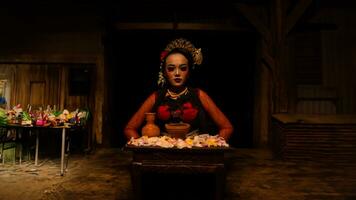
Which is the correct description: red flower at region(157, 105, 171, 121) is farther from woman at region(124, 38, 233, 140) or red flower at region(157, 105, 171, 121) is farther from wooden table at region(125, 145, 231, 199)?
wooden table at region(125, 145, 231, 199)

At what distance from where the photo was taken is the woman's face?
4.86 m

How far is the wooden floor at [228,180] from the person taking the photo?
4.34 m

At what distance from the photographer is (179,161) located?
367 centimetres

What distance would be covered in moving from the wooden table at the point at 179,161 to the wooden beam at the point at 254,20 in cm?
437

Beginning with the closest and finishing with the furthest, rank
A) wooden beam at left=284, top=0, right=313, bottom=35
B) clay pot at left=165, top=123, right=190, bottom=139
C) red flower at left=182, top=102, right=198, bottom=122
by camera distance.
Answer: clay pot at left=165, top=123, right=190, bottom=139
red flower at left=182, top=102, right=198, bottom=122
wooden beam at left=284, top=0, right=313, bottom=35

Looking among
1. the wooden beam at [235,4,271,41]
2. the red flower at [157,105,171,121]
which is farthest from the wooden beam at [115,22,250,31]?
the red flower at [157,105,171,121]

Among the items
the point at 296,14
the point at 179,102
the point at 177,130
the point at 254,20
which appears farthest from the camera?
the point at 254,20

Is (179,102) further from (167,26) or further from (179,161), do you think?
(167,26)

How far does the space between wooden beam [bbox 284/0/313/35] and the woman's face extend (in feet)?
10.6

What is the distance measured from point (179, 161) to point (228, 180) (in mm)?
1723

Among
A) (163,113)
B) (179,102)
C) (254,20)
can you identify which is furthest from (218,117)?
(254,20)

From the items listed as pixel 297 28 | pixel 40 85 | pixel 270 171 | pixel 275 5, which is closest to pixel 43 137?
pixel 40 85

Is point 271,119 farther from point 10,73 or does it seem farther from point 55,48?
point 10,73

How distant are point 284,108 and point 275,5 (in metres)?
2.35
